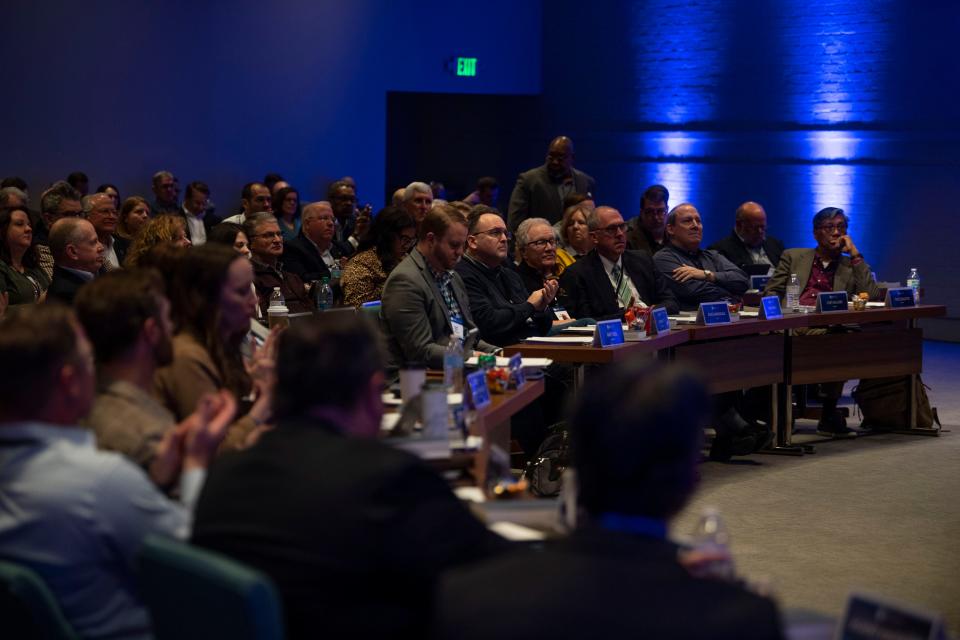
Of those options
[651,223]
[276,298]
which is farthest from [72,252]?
[651,223]

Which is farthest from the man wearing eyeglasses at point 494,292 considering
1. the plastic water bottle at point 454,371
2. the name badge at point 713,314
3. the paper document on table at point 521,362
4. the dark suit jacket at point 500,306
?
the plastic water bottle at point 454,371

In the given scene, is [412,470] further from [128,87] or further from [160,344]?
[128,87]

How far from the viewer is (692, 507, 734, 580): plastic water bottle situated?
6.05 ft

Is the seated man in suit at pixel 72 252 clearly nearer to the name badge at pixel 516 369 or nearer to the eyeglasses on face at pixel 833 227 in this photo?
the name badge at pixel 516 369

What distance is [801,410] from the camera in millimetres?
7305

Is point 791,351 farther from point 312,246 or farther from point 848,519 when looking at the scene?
point 312,246

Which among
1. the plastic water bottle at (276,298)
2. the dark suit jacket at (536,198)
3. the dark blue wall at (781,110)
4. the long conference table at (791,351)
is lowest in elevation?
the long conference table at (791,351)

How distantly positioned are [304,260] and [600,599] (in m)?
6.38

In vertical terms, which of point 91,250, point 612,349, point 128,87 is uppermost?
point 128,87

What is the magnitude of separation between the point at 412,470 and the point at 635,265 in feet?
16.3

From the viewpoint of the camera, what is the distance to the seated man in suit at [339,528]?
186cm

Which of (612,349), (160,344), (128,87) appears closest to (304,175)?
(128,87)

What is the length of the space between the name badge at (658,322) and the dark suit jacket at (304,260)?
2.47 metres

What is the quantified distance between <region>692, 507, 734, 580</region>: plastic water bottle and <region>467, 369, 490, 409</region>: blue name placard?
1.82 meters
